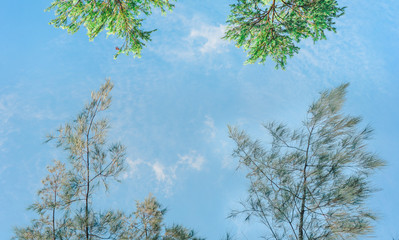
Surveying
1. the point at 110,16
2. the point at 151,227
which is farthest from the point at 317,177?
the point at 110,16

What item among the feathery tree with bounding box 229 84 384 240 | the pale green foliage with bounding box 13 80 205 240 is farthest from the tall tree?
the feathery tree with bounding box 229 84 384 240

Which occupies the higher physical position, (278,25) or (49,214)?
(278,25)

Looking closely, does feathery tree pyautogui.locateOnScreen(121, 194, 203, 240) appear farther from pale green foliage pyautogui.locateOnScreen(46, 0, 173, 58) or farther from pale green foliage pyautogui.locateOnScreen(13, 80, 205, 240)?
pale green foliage pyautogui.locateOnScreen(46, 0, 173, 58)

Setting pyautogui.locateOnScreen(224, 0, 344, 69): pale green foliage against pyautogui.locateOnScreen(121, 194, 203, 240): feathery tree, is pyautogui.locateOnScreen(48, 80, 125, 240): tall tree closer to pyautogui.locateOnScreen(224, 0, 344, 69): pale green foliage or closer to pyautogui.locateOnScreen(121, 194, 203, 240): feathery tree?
pyautogui.locateOnScreen(121, 194, 203, 240): feathery tree

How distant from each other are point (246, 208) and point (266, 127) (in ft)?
5.91

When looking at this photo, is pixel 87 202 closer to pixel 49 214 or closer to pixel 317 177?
pixel 49 214

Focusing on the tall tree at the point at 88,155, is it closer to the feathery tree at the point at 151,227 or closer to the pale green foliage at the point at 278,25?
the feathery tree at the point at 151,227

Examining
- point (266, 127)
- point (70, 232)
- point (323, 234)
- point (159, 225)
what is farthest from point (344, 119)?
point (70, 232)

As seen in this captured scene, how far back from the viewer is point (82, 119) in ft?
16.5

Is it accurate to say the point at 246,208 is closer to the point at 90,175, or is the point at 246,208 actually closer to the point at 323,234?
the point at 323,234

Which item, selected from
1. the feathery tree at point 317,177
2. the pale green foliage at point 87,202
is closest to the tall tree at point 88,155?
the pale green foliage at point 87,202

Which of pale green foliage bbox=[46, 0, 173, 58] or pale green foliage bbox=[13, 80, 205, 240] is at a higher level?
pale green foliage bbox=[46, 0, 173, 58]

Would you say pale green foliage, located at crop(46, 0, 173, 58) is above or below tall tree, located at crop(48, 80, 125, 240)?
above

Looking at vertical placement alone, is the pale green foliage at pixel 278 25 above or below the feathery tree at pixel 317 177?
above
